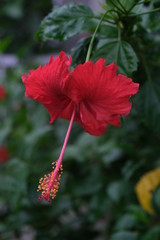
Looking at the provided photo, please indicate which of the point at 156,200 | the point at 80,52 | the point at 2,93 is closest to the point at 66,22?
the point at 80,52

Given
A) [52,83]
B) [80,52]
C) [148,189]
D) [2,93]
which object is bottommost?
[148,189]

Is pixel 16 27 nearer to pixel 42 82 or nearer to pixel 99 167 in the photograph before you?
pixel 99 167

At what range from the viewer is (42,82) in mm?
757

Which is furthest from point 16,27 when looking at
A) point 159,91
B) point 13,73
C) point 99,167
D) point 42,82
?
point 42,82

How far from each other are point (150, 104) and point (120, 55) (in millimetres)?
246

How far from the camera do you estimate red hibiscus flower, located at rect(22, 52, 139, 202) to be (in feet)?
2.22

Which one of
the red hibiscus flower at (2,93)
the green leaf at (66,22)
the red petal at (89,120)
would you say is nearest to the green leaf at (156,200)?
the red petal at (89,120)

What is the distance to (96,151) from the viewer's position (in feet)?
4.95

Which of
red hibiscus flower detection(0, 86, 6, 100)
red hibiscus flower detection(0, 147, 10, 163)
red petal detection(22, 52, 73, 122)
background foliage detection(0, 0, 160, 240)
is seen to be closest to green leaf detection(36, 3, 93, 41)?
background foliage detection(0, 0, 160, 240)

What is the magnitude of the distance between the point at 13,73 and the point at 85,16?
55.1 inches

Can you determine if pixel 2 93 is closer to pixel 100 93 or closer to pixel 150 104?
pixel 150 104

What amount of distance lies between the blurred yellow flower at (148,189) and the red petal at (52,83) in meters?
0.46

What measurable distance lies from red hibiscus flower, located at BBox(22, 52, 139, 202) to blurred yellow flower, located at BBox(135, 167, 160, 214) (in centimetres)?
45

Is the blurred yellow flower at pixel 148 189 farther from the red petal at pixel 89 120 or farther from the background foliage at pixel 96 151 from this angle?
the red petal at pixel 89 120
